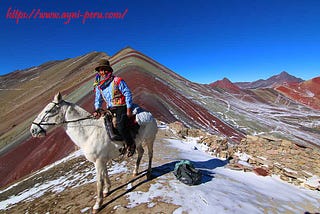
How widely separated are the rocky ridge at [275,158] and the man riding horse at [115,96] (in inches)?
240

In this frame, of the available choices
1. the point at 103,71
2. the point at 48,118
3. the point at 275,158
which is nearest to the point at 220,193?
the point at 103,71

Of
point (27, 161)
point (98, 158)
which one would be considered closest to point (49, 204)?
point (98, 158)

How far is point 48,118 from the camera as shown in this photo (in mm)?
5469

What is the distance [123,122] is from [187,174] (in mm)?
2630

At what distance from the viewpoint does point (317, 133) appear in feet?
140

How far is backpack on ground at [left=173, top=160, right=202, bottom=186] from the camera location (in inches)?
267

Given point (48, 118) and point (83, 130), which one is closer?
point (48, 118)

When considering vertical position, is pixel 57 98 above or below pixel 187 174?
above

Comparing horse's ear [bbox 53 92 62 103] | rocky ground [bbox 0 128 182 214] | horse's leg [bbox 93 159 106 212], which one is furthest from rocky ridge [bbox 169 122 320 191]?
horse's ear [bbox 53 92 62 103]

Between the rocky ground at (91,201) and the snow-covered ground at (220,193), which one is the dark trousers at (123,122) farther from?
the snow-covered ground at (220,193)

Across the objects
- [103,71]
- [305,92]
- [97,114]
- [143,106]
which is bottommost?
[143,106]

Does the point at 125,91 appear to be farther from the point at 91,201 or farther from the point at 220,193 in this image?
the point at 220,193

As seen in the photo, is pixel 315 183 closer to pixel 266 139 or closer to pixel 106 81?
pixel 266 139

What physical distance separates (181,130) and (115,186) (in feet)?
31.6
